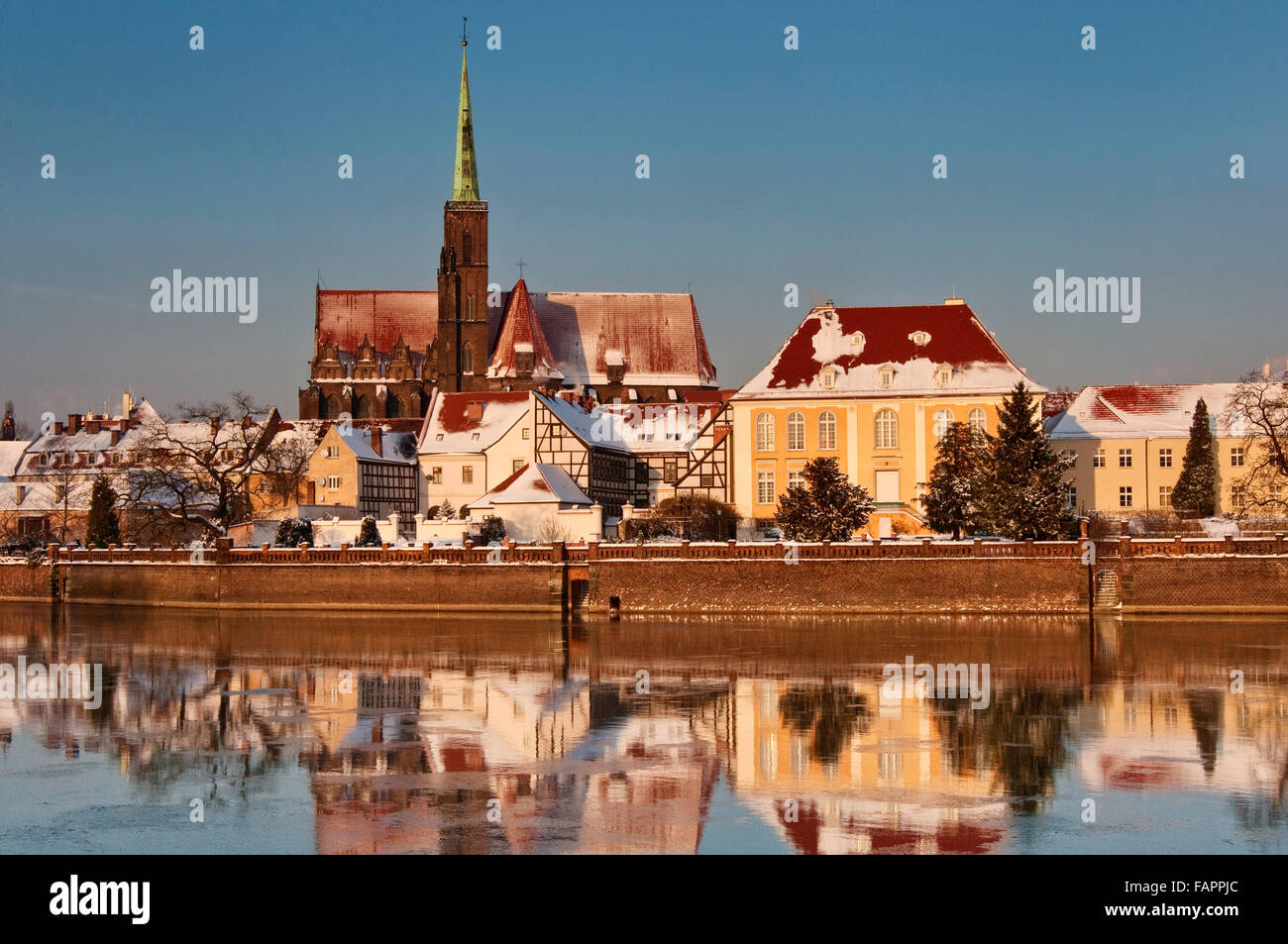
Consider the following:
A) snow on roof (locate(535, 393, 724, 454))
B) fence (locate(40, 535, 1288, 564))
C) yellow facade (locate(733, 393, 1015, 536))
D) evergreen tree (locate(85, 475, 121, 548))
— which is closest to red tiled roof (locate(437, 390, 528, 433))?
snow on roof (locate(535, 393, 724, 454))

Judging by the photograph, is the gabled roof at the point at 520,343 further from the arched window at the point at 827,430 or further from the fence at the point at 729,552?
the fence at the point at 729,552

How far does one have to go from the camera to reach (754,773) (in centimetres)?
2022

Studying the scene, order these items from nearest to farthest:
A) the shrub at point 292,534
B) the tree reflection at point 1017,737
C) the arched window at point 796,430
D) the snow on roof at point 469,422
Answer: the tree reflection at point 1017,737 → the shrub at point 292,534 → the arched window at point 796,430 → the snow on roof at point 469,422

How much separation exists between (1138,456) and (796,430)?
14.4m

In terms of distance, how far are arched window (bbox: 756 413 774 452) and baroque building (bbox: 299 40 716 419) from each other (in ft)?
96.5

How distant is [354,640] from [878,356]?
29.8 metres

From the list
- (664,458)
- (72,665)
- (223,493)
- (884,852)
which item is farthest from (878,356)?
(884,852)

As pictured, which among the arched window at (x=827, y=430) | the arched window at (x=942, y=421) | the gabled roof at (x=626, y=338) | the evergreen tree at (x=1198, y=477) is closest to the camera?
the evergreen tree at (x=1198, y=477)

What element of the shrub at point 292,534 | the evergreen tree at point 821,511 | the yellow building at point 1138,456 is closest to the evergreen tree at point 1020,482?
the evergreen tree at point 821,511

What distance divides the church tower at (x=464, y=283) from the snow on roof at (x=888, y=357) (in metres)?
32.4

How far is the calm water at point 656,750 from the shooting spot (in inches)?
659

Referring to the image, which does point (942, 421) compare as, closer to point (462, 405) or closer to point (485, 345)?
point (462, 405)

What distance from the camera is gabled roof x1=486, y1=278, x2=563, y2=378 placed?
9212 cm

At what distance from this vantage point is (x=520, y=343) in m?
92.7
